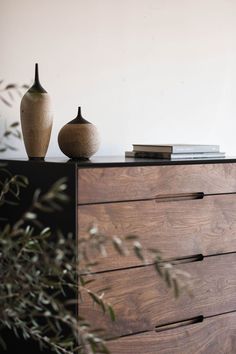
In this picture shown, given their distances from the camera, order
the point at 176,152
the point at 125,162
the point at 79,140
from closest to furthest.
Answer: the point at 125,162 → the point at 79,140 → the point at 176,152

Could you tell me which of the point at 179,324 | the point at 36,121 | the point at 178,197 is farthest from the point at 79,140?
the point at 179,324

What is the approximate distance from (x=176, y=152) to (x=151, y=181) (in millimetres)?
199

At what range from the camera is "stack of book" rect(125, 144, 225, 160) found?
2.25 m

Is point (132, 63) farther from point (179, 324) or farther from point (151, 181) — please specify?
point (179, 324)

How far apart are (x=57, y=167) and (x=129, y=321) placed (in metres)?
0.51

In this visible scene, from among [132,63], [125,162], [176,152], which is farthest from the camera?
[132,63]

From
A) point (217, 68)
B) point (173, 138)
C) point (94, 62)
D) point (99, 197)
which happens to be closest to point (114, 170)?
point (99, 197)

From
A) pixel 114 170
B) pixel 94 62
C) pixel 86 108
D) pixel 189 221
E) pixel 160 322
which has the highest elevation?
pixel 94 62

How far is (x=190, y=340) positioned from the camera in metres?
2.27

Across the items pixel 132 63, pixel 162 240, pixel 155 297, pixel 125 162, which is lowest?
pixel 155 297

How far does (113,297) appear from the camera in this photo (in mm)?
2033

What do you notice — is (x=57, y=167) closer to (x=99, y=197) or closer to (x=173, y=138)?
(x=99, y=197)

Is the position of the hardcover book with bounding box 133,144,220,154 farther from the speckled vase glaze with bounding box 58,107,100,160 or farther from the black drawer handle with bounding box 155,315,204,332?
the black drawer handle with bounding box 155,315,204,332

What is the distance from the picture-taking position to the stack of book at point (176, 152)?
7.38ft
